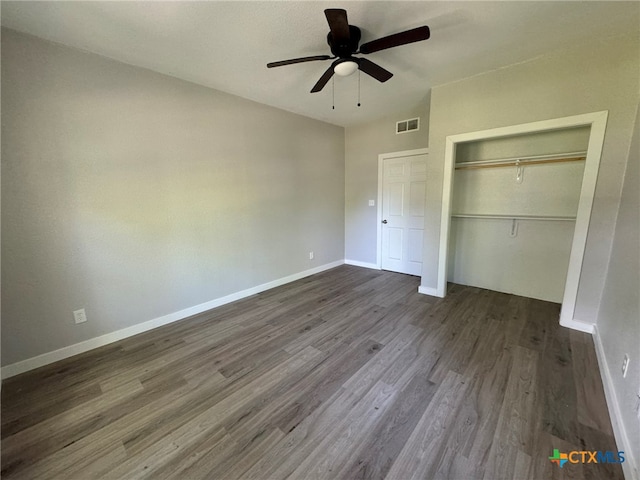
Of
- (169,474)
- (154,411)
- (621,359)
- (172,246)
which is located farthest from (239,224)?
(621,359)

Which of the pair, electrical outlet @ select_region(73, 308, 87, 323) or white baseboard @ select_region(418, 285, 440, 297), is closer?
electrical outlet @ select_region(73, 308, 87, 323)

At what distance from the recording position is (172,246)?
2820mm

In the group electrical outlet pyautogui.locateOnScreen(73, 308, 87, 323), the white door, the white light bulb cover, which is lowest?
electrical outlet pyautogui.locateOnScreen(73, 308, 87, 323)

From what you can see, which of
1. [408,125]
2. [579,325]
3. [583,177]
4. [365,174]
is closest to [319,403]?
[579,325]

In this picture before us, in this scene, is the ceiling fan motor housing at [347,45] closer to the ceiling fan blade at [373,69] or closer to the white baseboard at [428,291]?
the ceiling fan blade at [373,69]

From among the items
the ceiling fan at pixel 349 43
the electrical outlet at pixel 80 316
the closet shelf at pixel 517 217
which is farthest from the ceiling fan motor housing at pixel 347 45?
the electrical outlet at pixel 80 316

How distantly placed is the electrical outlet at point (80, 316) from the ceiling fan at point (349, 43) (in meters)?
2.83

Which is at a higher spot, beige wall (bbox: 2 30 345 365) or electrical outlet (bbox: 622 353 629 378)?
beige wall (bbox: 2 30 345 365)

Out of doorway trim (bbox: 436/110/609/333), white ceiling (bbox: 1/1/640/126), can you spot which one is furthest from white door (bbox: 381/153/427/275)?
white ceiling (bbox: 1/1/640/126)

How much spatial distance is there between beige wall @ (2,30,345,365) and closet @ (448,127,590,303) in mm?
2848

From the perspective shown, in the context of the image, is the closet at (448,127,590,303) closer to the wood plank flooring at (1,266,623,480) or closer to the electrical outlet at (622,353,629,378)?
the wood plank flooring at (1,266,623,480)

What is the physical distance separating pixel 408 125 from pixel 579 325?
335 cm

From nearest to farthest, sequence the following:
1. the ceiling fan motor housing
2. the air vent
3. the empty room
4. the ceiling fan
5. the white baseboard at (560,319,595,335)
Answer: the empty room < the ceiling fan < the ceiling fan motor housing < the white baseboard at (560,319,595,335) < the air vent

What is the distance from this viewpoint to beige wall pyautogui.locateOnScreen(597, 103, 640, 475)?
1351 millimetres
